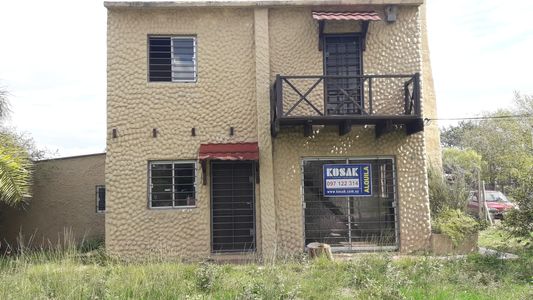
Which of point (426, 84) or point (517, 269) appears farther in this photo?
point (426, 84)

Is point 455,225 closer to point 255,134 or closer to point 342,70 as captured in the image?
point 342,70

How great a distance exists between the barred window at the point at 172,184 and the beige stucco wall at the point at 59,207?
3.24m

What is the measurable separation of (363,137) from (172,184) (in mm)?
5042

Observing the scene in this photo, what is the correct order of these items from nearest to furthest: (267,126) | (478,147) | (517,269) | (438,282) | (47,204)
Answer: (438,282) < (517,269) < (267,126) < (47,204) < (478,147)

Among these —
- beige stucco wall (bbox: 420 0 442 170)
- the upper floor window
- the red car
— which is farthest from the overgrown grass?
the red car

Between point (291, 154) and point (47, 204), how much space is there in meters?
7.75

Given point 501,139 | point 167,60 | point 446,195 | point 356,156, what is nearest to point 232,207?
point 356,156

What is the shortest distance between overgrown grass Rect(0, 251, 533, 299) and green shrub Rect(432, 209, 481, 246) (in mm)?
1913

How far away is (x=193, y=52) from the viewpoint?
36.2 ft

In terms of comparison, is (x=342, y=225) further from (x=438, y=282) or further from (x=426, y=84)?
(x=426, y=84)

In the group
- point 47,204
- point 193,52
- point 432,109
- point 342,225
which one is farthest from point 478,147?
point 47,204

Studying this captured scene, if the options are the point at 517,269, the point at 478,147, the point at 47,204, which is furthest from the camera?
the point at 478,147

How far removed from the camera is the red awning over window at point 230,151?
10.2m

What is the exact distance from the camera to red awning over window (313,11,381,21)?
33.9 ft
